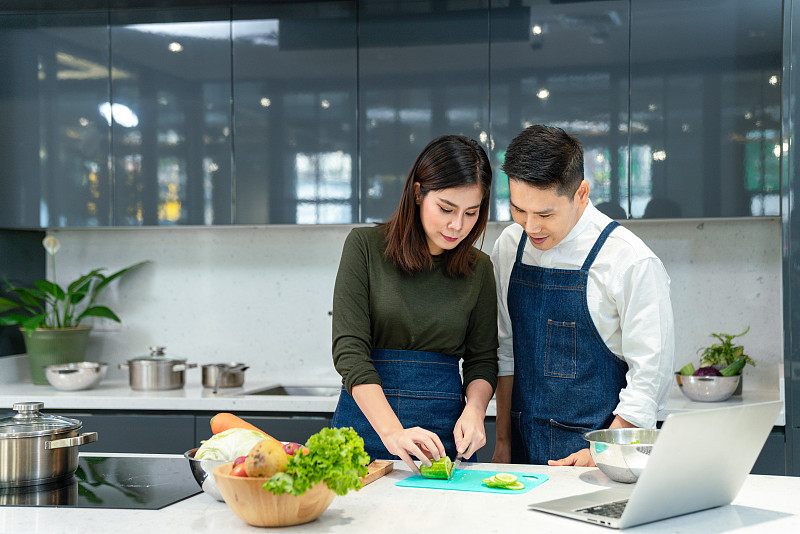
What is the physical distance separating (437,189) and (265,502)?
94 cm

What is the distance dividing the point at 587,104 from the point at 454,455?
71.1 inches

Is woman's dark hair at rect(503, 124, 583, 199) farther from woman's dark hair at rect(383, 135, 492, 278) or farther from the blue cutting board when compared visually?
the blue cutting board

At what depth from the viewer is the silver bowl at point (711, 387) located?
313 cm

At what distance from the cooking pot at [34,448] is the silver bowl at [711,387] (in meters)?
2.36

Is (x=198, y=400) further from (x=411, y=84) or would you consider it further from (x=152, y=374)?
(x=411, y=84)

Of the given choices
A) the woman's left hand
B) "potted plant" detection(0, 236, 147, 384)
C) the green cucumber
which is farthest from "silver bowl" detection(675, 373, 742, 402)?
"potted plant" detection(0, 236, 147, 384)

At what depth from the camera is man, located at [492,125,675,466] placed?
1.93 metres

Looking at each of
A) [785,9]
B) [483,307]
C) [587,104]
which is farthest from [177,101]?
[785,9]

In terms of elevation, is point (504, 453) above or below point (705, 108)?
below

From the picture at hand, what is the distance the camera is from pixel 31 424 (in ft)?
5.66

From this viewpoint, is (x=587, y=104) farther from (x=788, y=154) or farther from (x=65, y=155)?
(x=65, y=155)

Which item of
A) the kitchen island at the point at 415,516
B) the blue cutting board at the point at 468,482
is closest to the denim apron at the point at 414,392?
the blue cutting board at the point at 468,482

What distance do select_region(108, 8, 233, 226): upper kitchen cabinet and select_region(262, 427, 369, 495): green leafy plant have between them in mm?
2393

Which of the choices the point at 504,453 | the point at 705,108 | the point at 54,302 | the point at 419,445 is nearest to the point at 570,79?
the point at 705,108
